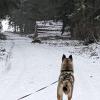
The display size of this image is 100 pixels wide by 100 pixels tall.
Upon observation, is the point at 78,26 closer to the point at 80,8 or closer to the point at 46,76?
the point at 80,8

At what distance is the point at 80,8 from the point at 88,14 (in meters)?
1.56

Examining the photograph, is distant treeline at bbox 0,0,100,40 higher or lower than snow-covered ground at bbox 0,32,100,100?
Answer: higher

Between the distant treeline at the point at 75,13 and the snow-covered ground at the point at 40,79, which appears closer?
the snow-covered ground at the point at 40,79

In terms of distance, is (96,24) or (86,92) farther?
(96,24)

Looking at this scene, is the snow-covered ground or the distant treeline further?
the distant treeline

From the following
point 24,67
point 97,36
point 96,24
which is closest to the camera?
point 24,67

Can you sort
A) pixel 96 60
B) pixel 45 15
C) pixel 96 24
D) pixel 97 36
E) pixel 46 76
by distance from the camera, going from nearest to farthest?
pixel 46 76, pixel 96 60, pixel 96 24, pixel 97 36, pixel 45 15

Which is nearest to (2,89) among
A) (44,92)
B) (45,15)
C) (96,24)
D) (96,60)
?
(44,92)

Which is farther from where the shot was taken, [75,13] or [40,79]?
[75,13]

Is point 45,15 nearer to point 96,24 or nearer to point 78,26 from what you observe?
point 78,26

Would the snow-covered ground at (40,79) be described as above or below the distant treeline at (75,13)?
below

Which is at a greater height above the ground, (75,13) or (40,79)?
(75,13)

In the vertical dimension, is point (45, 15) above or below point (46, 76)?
above

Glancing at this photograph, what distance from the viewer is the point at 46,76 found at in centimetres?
→ 1466
